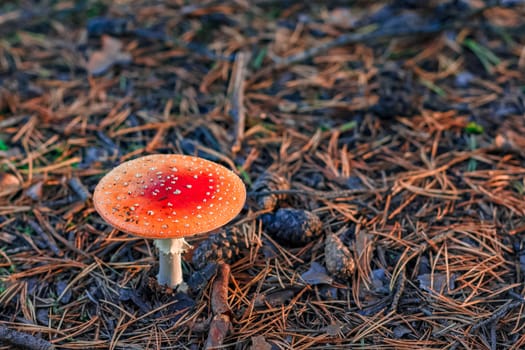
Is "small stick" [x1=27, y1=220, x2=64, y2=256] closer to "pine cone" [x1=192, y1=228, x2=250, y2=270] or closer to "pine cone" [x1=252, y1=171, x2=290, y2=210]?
"pine cone" [x1=192, y1=228, x2=250, y2=270]

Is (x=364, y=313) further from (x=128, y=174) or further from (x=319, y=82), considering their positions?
(x=319, y=82)

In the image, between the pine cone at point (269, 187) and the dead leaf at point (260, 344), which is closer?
the dead leaf at point (260, 344)

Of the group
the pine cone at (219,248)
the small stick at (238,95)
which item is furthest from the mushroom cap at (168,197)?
the small stick at (238,95)

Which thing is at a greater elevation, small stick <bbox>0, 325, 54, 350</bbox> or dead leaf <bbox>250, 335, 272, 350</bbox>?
small stick <bbox>0, 325, 54, 350</bbox>

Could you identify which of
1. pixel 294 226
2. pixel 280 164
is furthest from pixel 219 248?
pixel 280 164

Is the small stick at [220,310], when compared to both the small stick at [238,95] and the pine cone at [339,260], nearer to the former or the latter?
the pine cone at [339,260]

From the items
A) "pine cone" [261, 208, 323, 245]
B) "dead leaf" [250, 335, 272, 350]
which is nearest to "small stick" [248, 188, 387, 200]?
"pine cone" [261, 208, 323, 245]
